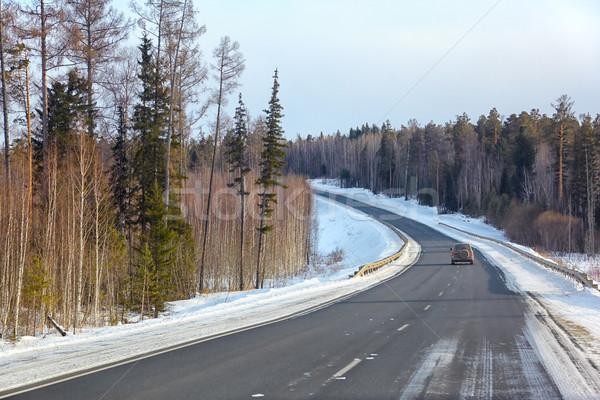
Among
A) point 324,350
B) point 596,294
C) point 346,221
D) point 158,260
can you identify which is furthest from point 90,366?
point 346,221

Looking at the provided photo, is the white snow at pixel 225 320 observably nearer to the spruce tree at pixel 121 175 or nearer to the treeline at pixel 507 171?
the spruce tree at pixel 121 175

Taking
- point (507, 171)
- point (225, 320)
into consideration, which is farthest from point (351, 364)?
point (507, 171)

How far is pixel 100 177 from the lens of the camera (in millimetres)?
21438

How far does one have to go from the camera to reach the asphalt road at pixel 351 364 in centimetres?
775

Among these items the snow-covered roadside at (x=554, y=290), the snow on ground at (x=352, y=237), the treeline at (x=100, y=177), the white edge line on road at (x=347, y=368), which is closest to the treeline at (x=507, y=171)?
the snow-covered roadside at (x=554, y=290)

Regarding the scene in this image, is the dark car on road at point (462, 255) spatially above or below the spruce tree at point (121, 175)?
below

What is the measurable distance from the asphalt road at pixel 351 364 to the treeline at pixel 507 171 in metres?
53.3

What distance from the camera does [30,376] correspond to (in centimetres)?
888

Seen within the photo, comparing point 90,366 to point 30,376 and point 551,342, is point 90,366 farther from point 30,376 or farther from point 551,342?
point 551,342

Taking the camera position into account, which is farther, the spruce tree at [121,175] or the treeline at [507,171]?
the treeline at [507,171]

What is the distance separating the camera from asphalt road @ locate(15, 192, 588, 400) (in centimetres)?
775

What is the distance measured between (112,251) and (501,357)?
17.9 metres

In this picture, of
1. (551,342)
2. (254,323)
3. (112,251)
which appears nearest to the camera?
(551,342)

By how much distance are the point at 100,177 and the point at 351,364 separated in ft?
51.4
